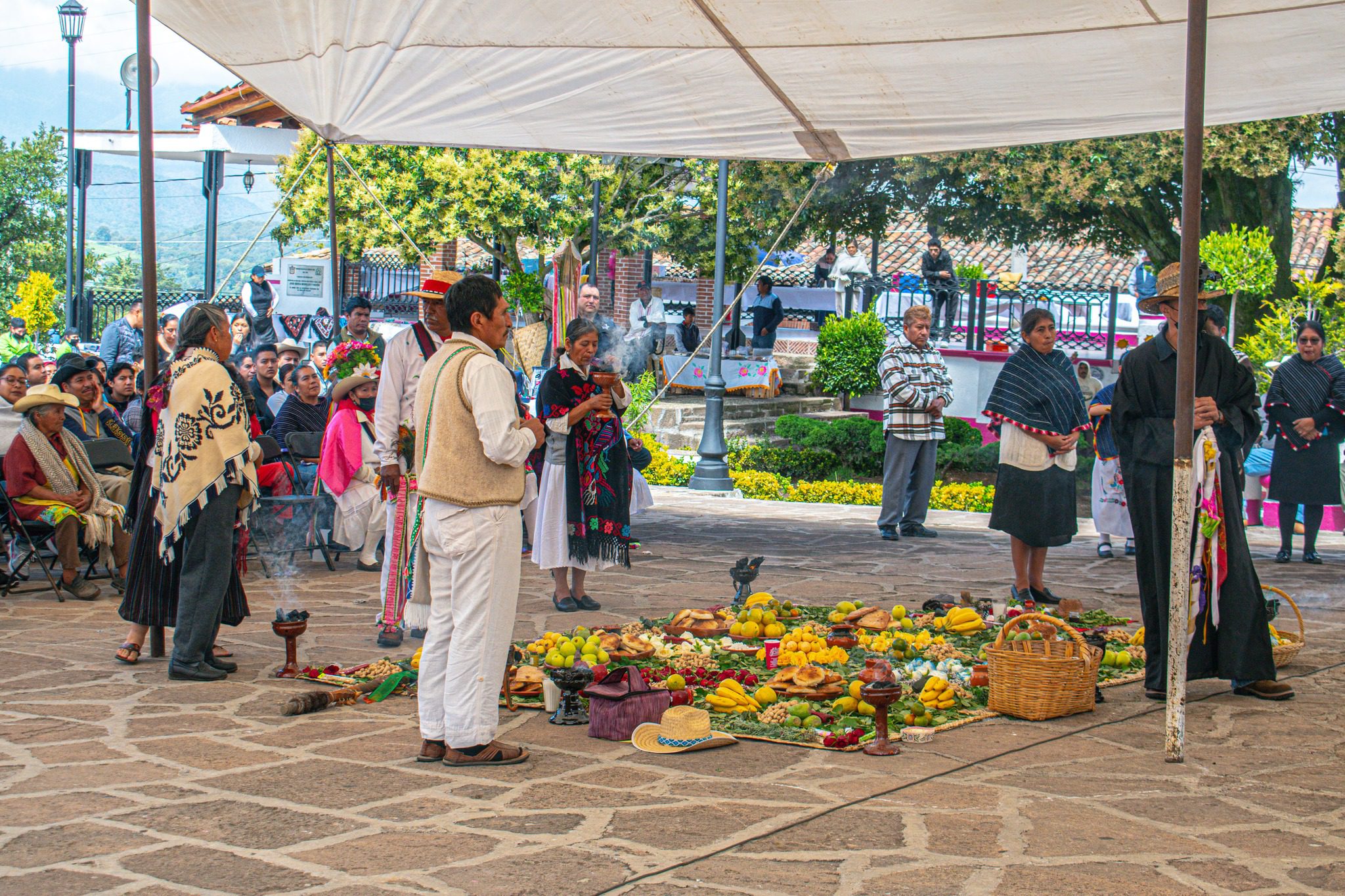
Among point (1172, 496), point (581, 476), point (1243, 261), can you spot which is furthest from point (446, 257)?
point (1172, 496)

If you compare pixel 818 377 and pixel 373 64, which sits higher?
pixel 373 64

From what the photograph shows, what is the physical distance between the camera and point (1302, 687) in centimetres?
648

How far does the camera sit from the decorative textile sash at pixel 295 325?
20.7 m

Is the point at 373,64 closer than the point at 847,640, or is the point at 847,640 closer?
the point at 847,640

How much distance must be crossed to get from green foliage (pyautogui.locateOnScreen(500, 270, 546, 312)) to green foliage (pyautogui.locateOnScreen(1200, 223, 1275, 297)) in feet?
28.4

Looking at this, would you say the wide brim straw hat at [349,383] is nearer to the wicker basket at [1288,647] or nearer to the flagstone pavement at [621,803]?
the flagstone pavement at [621,803]

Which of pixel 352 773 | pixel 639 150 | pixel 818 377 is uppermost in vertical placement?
pixel 639 150

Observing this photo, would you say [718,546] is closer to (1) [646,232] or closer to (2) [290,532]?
(2) [290,532]

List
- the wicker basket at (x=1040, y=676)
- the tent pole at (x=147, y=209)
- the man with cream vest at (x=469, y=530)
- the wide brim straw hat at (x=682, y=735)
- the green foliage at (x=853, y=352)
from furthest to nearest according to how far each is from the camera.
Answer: the green foliage at (x=853, y=352) < the tent pole at (x=147, y=209) < the wicker basket at (x=1040, y=676) < the wide brim straw hat at (x=682, y=735) < the man with cream vest at (x=469, y=530)

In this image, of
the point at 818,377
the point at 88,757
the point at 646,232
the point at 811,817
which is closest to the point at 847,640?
the point at 811,817

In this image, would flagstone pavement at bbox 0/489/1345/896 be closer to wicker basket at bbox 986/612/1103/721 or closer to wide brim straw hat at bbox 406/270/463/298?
wicker basket at bbox 986/612/1103/721

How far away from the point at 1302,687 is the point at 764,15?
181 inches

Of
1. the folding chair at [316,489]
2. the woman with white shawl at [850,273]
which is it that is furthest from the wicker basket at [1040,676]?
the woman with white shawl at [850,273]

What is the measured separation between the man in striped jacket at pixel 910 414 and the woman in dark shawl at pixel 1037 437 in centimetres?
283
